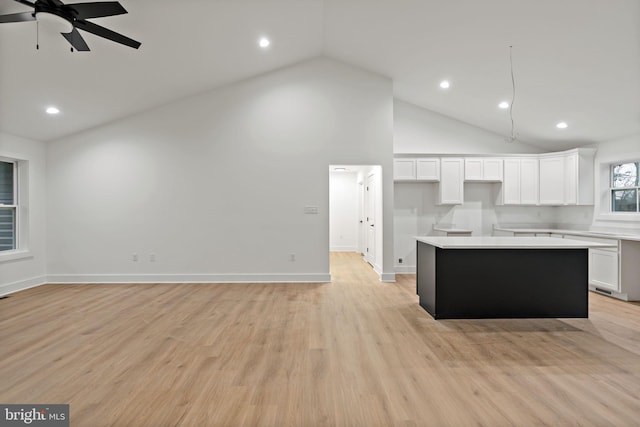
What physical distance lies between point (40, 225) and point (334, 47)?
5919 mm

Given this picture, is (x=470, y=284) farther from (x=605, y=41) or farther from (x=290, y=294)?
(x=605, y=41)

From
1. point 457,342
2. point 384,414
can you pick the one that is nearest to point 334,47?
point 457,342

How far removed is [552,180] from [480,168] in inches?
51.5

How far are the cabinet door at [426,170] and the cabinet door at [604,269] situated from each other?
9.06ft

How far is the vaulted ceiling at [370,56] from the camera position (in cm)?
369

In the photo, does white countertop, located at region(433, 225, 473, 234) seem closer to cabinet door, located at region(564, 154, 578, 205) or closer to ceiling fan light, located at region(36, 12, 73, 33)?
cabinet door, located at region(564, 154, 578, 205)

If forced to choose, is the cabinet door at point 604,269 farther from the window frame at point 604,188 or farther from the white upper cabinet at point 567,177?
the white upper cabinet at point 567,177

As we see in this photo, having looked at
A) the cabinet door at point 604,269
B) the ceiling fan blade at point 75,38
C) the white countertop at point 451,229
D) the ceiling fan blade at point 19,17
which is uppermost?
the ceiling fan blade at point 75,38

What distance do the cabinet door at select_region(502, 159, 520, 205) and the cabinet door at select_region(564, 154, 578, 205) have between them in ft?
2.50

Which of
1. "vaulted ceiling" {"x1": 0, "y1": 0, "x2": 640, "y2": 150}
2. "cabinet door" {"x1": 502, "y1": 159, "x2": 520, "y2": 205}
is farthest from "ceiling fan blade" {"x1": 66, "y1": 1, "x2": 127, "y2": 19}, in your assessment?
"cabinet door" {"x1": 502, "y1": 159, "x2": 520, "y2": 205}

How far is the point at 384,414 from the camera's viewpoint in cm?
210

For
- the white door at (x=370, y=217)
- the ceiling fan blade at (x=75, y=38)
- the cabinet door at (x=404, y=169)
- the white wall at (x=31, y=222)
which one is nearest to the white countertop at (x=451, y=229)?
the cabinet door at (x=404, y=169)

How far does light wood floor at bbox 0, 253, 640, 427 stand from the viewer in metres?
2.12

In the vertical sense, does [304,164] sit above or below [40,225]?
above
